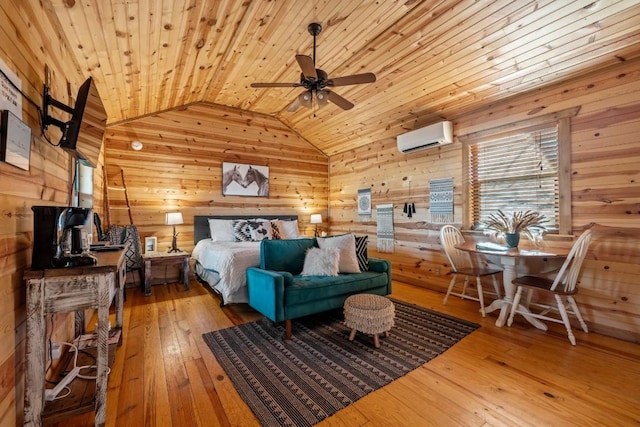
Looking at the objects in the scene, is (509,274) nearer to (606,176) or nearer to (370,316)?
(606,176)

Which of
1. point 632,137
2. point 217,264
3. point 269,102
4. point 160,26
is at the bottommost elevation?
point 217,264

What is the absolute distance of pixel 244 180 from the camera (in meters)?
5.35

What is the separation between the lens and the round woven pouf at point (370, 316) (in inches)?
92.7

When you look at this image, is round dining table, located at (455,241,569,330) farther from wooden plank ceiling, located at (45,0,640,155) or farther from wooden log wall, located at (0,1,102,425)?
wooden log wall, located at (0,1,102,425)

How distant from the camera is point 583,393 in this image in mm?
→ 1778

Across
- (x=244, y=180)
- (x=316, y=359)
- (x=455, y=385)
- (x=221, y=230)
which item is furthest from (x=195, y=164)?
(x=455, y=385)

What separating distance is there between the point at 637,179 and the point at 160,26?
4346mm

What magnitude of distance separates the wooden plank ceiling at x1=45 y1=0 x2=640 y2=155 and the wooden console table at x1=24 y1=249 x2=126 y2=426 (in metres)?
1.64

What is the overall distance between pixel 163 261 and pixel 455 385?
3.85 m

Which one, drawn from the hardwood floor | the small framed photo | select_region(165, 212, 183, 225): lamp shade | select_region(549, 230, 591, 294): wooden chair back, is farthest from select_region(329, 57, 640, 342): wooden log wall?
the small framed photo

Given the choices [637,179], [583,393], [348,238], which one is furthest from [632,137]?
[348,238]

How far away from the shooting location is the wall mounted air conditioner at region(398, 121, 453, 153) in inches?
152

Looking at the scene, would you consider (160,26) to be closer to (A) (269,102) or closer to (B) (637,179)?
(A) (269,102)

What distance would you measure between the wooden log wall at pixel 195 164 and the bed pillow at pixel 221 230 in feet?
1.30
